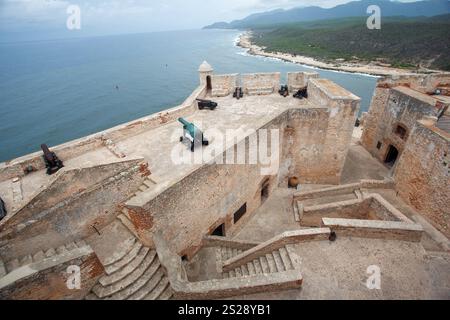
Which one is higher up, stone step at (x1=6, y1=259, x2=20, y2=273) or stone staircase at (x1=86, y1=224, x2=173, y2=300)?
stone step at (x1=6, y1=259, x2=20, y2=273)

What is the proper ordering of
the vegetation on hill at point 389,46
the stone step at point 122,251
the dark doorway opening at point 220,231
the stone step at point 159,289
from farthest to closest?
the vegetation on hill at point 389,46 → the dark doorway opening at point 220,231 → the stone step at point 122,251 → the stone step at point 159,289

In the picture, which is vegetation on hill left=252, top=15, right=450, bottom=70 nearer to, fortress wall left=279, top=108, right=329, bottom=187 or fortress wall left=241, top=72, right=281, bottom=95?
fortress wall left=241, top=72, right=281, bottom=95

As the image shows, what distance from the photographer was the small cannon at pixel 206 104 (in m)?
14.1

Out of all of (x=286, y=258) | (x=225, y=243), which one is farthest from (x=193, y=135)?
(x=286, y=258)

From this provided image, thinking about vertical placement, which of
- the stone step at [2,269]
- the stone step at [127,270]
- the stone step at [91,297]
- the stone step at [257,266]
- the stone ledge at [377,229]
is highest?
the stone step at [2,269]

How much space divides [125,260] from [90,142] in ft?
18.1

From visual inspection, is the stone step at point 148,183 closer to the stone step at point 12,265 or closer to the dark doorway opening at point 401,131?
the stone step at point 12,265

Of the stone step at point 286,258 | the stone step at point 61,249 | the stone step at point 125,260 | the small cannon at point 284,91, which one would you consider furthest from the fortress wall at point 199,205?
the small cannon at point 284,91

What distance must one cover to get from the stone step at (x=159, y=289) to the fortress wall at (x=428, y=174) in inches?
438

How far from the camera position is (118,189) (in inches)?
345

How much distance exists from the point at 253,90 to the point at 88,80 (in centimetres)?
5441

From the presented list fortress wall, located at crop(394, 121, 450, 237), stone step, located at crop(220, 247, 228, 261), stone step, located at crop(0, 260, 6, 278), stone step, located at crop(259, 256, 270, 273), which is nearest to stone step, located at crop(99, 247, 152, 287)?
stone step, located at crop(0, 260, 6, 278)

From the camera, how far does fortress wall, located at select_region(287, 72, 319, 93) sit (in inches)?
622

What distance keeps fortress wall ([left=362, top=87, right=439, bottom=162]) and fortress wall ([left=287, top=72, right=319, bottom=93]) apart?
4.99 meters
